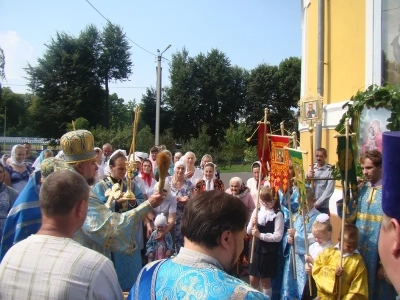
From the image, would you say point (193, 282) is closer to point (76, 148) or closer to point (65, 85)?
point (76, 148)

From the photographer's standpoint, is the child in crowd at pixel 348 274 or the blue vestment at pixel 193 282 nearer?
the blue vestment at pixel 193 282

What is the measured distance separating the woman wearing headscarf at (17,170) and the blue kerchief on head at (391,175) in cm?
707

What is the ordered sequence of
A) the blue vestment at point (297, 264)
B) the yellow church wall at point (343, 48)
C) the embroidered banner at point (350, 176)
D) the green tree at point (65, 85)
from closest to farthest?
the embroidered banner at point (350, 176)
the blue vestment at point (297, 264)
the yellow church wall at point (343, 48)
the green tree at point (65, 85)

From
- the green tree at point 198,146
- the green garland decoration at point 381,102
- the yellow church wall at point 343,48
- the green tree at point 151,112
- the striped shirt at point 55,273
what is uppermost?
the green tree at point 151,112

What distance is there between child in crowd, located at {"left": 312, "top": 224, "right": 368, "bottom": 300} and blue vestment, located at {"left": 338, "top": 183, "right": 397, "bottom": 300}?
2.5 inches

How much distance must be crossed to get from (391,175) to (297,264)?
170 inches

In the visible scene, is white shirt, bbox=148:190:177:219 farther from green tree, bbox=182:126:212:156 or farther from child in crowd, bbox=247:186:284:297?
green tree, bbox=182:126:212:156

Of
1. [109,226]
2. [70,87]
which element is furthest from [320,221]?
[70,87]

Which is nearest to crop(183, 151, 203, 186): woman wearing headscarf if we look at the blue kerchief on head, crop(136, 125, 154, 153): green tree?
the blue kerchief on head

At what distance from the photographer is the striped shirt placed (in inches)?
73.8

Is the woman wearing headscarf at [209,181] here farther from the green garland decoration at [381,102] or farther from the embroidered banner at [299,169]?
the green garland decoration at [381,102]

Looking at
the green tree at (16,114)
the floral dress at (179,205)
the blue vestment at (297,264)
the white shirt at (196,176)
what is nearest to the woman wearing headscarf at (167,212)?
the floral dress at (179,205)

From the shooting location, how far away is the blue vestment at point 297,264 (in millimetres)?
5105

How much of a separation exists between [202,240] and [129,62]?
36821 millimetres
